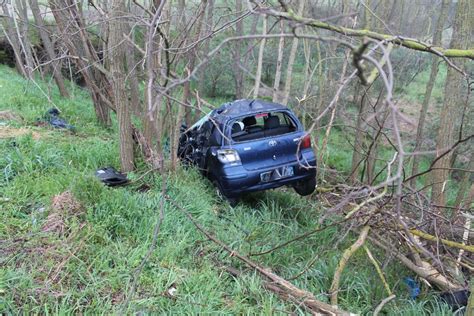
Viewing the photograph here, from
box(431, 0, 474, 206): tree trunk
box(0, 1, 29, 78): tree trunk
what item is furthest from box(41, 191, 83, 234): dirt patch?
box(431, 0, 474, 206): tree trunk

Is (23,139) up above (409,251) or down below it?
above

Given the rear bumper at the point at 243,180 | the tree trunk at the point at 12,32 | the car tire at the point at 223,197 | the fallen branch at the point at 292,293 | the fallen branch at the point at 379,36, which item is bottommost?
the car tire at the point at 223,197

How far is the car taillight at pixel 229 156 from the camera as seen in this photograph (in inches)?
228

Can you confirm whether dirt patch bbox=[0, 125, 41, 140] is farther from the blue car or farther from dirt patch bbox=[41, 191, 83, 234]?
the blue car

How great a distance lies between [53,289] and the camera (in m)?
3.42

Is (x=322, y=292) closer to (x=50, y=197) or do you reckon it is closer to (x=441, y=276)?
(x=441, y=276)

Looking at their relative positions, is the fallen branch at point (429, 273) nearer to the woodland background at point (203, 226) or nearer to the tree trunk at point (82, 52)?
the woodland background at point (203, 226)

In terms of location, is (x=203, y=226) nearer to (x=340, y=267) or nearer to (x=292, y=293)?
(x=292, y=293)

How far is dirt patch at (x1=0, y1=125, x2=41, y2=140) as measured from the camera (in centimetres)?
654

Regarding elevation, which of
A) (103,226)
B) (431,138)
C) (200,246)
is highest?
(103,226)

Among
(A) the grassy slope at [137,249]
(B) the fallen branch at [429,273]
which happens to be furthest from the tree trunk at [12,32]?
(B) the fallen branch at [429,273]

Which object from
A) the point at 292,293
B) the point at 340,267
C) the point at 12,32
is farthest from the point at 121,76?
the point at 12,32

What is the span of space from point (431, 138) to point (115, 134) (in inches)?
430

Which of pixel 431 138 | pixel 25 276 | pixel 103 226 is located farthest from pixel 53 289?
pixel 431 138
